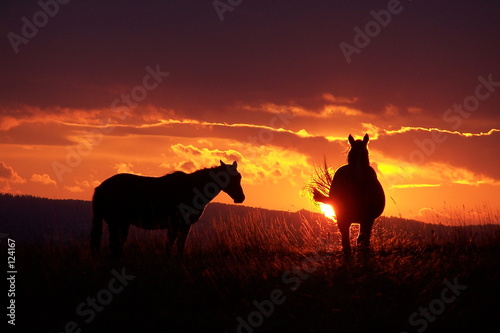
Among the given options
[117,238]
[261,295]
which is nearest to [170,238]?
[117,238]

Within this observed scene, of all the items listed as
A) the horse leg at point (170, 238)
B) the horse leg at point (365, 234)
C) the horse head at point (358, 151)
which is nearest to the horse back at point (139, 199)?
the horse leg at point (170, 238)

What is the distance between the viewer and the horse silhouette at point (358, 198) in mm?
10992

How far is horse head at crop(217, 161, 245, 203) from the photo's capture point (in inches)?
586

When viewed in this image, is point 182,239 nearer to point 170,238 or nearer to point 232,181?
point 170,238

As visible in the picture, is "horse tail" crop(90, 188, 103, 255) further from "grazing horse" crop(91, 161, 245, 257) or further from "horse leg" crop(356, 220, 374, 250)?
Answer: "horse leg" crop(356, 220, 374, 250)

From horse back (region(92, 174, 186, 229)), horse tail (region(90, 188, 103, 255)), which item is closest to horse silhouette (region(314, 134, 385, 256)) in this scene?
horse back (region(92, 174, 186, 229))

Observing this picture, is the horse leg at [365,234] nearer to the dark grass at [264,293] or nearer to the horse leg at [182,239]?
the dark grass at [264,293]

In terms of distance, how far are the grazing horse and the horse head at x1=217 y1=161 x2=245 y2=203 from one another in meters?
0.60

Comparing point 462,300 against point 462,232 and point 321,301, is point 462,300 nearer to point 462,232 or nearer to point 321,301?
point 321,301

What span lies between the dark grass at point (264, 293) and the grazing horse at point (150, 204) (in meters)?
1.38

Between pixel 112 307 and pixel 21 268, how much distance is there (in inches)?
116

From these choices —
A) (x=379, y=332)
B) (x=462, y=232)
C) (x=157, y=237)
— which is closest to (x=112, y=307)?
(x=379, y=332)

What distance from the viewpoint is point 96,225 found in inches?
536

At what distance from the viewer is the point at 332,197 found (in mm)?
12117
